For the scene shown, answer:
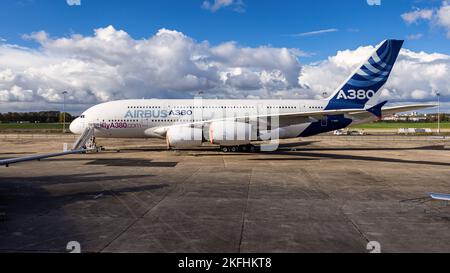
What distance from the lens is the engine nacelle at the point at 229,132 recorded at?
72.1ft

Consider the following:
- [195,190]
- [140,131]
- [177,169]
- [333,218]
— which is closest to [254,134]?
[177,169]

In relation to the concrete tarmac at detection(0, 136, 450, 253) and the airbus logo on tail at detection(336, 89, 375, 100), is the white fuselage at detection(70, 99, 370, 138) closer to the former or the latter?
the airbus logo on tail at detection(336, 89, 375, 100)

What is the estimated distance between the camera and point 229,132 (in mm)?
21953

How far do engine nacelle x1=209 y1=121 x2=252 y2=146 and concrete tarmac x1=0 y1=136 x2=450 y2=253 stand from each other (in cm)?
517

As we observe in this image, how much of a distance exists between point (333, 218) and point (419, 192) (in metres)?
5.39

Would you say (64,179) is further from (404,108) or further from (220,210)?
(404,108)

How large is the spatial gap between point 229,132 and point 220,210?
1275 cm

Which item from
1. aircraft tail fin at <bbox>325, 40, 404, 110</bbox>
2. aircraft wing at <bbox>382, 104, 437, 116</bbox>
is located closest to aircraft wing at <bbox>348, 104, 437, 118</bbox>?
aircraft wing at <bbox>382, 104, 437, 116</bbox>

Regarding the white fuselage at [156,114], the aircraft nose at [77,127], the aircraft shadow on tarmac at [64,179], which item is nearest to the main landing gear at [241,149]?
the white fuselage at [156,114]

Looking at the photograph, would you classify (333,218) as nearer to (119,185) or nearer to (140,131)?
(119,185)

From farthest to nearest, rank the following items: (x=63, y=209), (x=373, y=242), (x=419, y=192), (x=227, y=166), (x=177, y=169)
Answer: (x=227, y=166) < (x=177, y=169) < (x=419, y=192) < (x=63, y=209) < (x=373, y=242)

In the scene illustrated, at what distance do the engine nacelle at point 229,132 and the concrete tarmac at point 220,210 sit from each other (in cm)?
517
